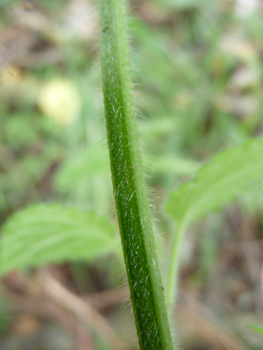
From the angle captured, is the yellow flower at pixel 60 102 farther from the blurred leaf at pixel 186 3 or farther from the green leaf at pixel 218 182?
the green leaf at pixel 218 182

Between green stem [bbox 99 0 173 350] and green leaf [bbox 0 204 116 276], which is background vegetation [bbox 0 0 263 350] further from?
green stem [bbox 99 0 173 350]

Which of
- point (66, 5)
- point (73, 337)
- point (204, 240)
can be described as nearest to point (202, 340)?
point (204, 240)

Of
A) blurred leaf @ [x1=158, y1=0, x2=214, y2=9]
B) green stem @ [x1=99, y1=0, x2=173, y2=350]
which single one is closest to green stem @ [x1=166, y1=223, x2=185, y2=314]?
green stem @ [x1=99, y1=0, x2=173, y2=350]

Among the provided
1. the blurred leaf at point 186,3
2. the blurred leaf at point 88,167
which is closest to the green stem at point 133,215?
the blurred leaf at point 88,167

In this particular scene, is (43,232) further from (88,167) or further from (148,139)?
(148,139)

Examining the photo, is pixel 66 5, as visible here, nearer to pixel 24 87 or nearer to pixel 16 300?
pixel 24 87

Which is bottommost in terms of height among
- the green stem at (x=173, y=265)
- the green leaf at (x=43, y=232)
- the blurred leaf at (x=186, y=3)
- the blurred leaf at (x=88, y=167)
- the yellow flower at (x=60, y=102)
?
the green stem at (x=173, y=265)
